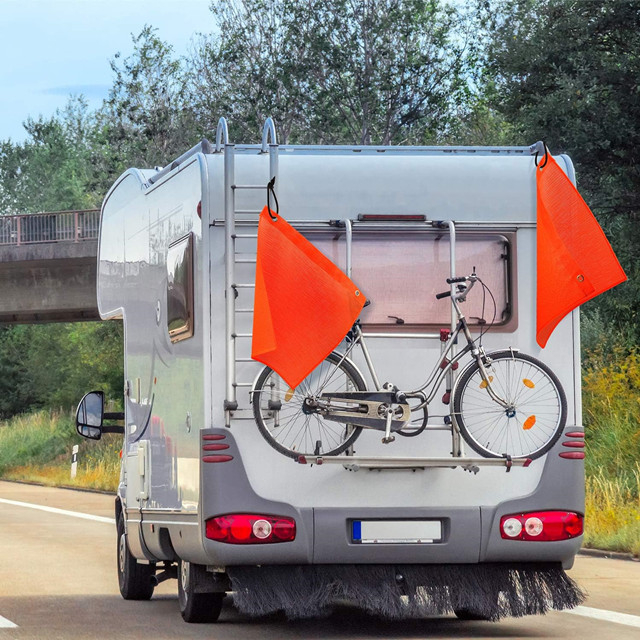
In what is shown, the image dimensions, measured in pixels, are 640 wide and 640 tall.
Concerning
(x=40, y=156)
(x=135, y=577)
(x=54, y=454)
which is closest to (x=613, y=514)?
(x=135, y=577)

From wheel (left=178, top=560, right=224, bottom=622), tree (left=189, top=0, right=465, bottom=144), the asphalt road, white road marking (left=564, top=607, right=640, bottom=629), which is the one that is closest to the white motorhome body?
wheel (left=178, top=560, right=224, bottom=622)

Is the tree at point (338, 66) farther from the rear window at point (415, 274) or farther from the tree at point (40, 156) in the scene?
the tree at point (40, 156)

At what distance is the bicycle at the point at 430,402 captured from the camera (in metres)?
8.87

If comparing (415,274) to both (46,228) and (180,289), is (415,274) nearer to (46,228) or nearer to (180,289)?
(180,289)

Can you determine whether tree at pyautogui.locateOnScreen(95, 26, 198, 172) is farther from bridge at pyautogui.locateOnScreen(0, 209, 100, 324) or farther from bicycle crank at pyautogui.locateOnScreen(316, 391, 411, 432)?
bicycle crank at pyautogui.locateOnScreen(316, 391, 411, 432)

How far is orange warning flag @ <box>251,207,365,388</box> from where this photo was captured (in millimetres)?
8836

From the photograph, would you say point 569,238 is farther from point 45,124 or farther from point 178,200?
point 45,124

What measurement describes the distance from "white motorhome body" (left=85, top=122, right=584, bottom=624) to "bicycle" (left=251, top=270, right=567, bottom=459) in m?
0.09

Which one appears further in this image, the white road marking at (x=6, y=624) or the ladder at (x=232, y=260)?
the white road marking at (x=6, y=624)

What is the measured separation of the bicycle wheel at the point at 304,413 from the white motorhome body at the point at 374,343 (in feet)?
0.32

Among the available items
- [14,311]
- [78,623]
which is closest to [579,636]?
[78,623]

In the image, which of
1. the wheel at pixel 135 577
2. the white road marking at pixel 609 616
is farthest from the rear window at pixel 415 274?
the wheel at pixel 135 577

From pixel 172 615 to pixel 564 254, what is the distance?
12.6 ft

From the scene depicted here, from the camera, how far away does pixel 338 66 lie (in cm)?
4506
